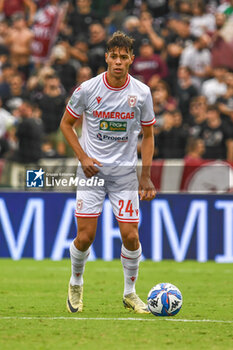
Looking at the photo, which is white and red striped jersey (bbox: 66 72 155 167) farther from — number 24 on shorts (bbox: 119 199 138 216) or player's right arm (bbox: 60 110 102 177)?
number 24 on shorts (bbox: 119 199 138 216)

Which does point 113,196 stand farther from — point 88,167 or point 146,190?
point 88,167

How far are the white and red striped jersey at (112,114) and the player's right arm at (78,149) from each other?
0.08 metres

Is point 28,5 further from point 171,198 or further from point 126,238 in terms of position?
point 126,238

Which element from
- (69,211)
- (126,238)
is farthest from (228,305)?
(69,211)

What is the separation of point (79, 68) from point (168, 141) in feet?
12.3

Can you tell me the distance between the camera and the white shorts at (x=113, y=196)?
7773mm

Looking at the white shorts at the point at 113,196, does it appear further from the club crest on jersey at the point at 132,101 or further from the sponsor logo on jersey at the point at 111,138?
the club crest on jersey at the point at 132,101

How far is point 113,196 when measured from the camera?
788 cm

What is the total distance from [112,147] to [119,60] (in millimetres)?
806

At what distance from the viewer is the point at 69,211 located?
13.2 m

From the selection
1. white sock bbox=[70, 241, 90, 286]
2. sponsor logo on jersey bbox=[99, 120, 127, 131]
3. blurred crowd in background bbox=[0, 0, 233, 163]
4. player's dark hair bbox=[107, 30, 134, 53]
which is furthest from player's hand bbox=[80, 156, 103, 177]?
blurred crowd in background bbox=[0, 0, 233, 163]

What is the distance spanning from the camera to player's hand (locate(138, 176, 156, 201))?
7.73 meters

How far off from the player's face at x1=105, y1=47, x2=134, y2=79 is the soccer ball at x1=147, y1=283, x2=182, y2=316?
1965 millimetres

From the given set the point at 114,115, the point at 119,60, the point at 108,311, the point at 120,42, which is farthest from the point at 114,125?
the point at 108,311
